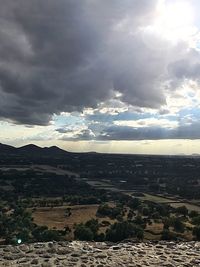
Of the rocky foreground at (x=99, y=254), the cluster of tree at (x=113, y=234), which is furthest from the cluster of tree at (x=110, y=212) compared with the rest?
the rocky foreground at (x=99, y=254)

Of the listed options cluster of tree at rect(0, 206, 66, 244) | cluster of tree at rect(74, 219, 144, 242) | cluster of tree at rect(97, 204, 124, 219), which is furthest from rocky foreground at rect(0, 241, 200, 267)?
cluster of tree at rect(97, 204, 124, 219)

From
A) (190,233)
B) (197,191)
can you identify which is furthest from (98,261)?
(197,191)

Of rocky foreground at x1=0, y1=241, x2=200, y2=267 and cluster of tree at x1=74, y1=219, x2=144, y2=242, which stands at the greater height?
rocky foreground at x1=0, y1=241, x2=200, y2=267

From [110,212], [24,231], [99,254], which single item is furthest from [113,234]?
[99,254]

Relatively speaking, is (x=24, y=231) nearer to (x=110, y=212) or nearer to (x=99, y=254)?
(x=110, y=212)

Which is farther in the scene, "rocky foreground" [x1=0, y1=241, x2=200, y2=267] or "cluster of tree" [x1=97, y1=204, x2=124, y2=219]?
"cluster of tree" [x1=97, y1=204, x2=124, y2=219]

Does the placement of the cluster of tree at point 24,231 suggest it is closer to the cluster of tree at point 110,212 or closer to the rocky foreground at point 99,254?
the cluster of tree at point 110,212

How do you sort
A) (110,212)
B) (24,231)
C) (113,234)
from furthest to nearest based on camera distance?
(110,212) < (24,231) < (113,234)

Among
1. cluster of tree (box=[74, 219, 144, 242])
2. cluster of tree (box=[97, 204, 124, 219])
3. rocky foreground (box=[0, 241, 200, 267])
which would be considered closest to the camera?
rocky foreground (box=[0, 241, 200, 267])

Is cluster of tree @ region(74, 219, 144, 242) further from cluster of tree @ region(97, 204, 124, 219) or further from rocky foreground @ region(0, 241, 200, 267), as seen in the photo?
rocky foreground @ region(0, 241, 200, 267)
